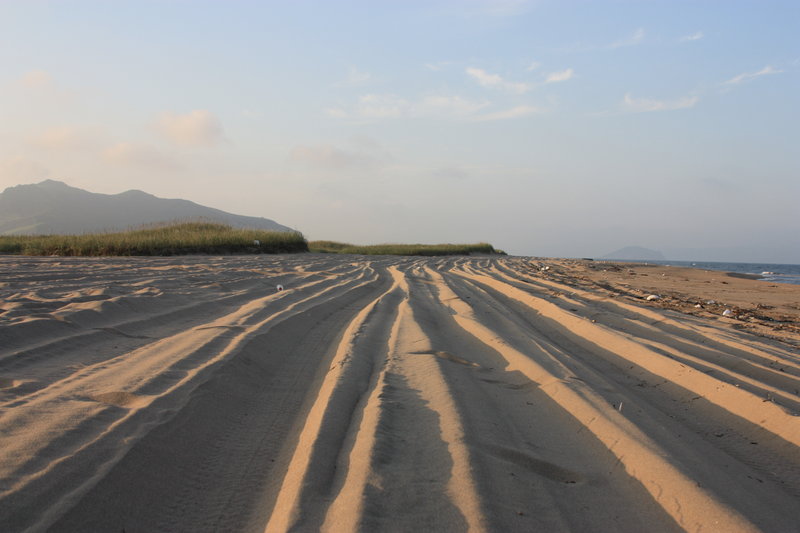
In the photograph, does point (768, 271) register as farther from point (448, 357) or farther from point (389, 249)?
point (448, 357)

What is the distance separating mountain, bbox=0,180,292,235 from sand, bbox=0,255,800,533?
5059cm

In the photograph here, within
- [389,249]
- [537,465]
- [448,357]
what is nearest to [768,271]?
[389,249]

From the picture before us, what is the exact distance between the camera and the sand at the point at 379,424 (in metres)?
1.18

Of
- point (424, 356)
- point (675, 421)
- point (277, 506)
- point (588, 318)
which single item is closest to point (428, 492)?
point (277, 506)

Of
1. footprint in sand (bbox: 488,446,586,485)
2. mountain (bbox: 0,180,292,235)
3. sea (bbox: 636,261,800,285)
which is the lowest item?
footprint in sand (bbox: 488,446,586,485)

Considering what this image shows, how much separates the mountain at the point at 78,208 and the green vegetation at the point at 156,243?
38027 millimetres

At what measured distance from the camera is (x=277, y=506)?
1.21 meters

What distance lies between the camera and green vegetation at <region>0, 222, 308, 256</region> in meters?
10.3

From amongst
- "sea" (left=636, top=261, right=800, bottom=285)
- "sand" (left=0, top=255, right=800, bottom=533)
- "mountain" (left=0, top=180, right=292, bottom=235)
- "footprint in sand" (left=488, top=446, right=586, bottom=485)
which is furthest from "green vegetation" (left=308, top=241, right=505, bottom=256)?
"mountain" (left=0, top=180, right=292, bottom=235)

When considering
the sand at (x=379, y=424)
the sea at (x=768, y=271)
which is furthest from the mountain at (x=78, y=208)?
the sand at (x=379, y=424)

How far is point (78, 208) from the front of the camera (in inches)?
2386

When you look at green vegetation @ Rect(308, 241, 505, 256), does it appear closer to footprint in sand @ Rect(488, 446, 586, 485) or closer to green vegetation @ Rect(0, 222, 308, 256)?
green vegetation @ Rect(0, 222, 308, 256)

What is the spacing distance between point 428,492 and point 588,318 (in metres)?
3.21

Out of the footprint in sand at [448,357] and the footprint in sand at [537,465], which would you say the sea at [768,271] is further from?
the footprint in sand at [537,465]
